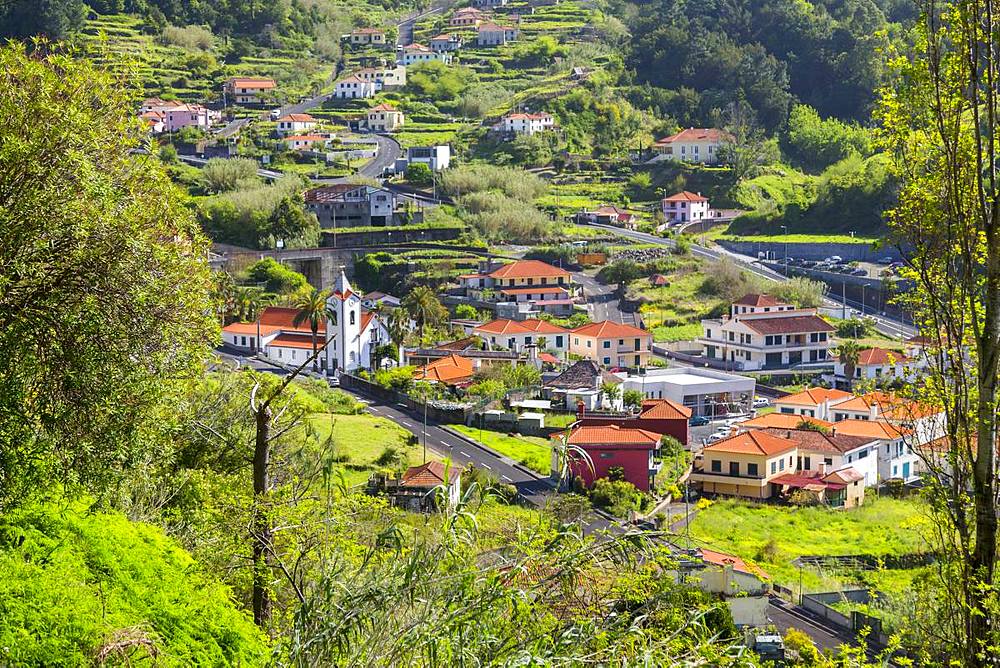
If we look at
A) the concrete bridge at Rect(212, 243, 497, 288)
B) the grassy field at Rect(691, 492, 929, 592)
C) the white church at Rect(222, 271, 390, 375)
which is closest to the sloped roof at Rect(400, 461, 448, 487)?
the grassy field at Rect(691, 492, 929, 592)

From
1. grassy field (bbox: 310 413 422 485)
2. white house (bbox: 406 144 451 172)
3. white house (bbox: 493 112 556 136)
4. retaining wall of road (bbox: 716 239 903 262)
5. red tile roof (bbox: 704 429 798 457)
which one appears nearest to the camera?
grassy field (bbox: 310 413 422 485)

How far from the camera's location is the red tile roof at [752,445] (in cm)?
2828

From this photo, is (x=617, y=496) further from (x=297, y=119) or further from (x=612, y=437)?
(x=297, y=119)

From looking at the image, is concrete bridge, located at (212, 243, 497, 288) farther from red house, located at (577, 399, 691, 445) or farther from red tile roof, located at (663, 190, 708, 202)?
red house, located at (577, 399, 691, 445)

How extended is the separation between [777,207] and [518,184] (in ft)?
43.9

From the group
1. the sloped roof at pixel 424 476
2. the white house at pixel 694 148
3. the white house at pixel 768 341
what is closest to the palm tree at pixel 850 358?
the white house at pixel 768 341

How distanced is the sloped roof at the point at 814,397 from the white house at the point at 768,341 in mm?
5905

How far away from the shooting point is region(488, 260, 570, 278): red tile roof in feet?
161

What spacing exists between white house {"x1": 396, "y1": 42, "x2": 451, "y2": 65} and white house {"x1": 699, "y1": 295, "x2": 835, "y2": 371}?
153ft

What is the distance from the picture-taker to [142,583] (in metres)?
8.42

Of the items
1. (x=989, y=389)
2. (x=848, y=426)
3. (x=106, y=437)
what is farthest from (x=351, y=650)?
(x=848, y=426)

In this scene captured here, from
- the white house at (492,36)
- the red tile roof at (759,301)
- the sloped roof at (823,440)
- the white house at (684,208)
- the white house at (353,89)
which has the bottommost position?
the sloped roof at (823,440)

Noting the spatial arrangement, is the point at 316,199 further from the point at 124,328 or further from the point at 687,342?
the point at 124,328

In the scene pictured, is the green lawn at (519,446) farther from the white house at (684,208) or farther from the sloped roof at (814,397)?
the white house at (684,208)
